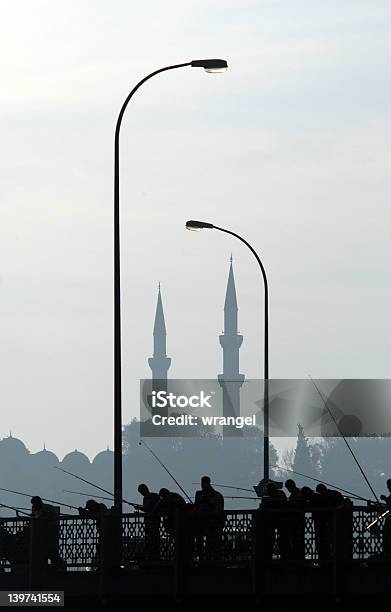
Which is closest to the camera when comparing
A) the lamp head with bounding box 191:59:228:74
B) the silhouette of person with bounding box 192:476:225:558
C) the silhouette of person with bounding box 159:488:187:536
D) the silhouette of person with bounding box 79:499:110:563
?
the silhouette of person with bounding box 192:476:225:558

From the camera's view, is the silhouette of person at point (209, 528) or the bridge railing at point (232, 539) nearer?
the bridge railing at point (232, 539)

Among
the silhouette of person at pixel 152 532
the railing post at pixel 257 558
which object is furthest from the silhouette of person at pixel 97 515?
the railing post at pixel 257 558

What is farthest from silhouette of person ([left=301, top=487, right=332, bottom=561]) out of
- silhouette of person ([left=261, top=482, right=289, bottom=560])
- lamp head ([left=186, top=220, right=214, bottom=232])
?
lamp head ([left=186, top=220, right=214, bottom=232])

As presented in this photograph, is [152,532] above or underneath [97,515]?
underneath

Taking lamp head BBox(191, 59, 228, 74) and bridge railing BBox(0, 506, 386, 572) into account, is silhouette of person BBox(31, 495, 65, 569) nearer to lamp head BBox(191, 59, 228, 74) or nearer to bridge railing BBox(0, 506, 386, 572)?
bridge railing BBox(0, 506, 386, 572)

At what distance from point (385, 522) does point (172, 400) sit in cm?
16343

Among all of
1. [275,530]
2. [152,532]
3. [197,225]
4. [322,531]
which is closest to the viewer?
[322,531]

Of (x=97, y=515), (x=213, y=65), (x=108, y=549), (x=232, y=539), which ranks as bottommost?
(x=108, y=549)

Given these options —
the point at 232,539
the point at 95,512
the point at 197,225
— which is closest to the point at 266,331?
the point at 197,225

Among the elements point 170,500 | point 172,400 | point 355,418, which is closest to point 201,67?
point 170,500

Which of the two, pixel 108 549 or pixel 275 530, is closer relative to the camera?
pixel 275 530

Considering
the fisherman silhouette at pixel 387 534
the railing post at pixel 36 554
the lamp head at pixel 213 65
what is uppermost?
the lamp head at pixel 213 65

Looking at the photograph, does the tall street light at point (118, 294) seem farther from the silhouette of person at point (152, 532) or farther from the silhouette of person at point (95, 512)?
the silhouette of person at point (152, 532)

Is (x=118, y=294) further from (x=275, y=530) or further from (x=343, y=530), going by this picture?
(x=343, y=530)
